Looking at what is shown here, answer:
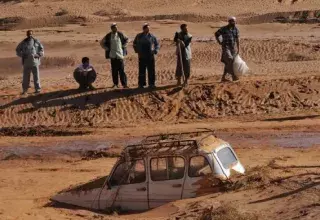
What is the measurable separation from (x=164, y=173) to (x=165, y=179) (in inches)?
4.7

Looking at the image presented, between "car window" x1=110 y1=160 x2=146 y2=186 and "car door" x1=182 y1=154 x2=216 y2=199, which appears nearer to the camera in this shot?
"car door" x1=182 y1=154 x2=216 y2=199

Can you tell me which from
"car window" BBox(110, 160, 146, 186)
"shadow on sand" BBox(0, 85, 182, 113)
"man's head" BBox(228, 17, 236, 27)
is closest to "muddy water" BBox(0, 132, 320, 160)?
"shadow on sand" BBox(0, 85, 182, 113)

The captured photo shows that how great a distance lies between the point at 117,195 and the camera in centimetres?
1403

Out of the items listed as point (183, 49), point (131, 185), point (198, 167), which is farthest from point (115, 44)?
Result: point (198, 167)

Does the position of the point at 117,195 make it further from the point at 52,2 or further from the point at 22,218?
the point at 52,2

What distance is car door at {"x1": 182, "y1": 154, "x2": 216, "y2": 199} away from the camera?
13.3 m

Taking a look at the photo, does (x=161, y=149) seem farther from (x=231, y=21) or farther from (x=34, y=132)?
(x=231, y=21)

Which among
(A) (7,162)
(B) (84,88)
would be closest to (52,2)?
(B) (84,88)

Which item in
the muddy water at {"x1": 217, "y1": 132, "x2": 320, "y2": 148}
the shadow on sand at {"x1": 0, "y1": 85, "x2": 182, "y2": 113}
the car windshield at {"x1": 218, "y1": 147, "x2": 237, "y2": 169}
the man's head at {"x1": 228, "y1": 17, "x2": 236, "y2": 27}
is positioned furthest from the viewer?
the shadow on sand at {"x1": 0, "y1": 85, "x2": 182, "y2": 113}

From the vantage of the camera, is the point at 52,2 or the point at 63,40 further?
A: the point at 52,2

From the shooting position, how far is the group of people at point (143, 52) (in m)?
22.2

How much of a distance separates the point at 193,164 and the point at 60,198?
2.66m

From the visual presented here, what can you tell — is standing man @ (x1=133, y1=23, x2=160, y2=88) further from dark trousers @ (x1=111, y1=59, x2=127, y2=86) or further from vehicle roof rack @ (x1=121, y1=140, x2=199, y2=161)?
vehicle roof rack @ (x1=121, y1=140, x2=199, y2=161)

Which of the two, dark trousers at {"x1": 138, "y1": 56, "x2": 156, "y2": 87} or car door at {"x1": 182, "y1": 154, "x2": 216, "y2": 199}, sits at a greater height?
dark trousers at {"x1": 138, "y1": 56, "x2": 156, "y2": 87}
